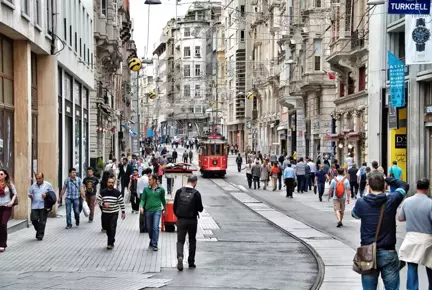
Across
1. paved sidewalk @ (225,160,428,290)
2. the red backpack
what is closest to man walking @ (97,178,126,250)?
paved sidewalk @ (225,160,428,290)

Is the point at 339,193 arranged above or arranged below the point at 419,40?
below

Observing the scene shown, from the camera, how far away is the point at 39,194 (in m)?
17.9

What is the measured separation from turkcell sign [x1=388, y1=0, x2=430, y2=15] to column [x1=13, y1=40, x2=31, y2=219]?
34.1 ft

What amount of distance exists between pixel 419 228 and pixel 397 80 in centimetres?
2124

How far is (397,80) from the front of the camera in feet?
98.4

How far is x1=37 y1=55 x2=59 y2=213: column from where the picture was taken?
2452 centimetres

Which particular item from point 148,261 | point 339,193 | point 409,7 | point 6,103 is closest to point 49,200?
point 6,103

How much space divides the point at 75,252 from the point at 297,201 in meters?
18.0

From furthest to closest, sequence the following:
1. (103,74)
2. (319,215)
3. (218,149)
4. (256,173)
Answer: (218,149)
(103,74)
(256,173)
(319,215)

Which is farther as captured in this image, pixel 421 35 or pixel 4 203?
pixel 421 35

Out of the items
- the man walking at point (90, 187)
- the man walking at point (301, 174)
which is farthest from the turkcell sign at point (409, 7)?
the man walking at point (301, 174)

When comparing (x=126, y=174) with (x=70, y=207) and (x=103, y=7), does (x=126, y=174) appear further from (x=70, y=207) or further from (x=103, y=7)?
(x=103, y=7)

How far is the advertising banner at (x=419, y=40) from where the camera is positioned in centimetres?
2573

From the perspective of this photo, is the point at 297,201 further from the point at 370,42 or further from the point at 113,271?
the point at 113,271
